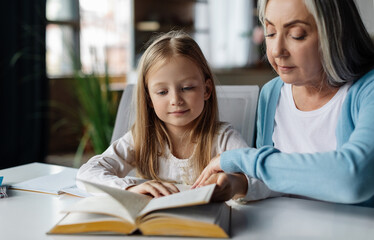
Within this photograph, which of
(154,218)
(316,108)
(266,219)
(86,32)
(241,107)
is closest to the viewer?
(154,218)

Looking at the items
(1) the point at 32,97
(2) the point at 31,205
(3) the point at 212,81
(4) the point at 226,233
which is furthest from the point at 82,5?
(4) the point at 226,233

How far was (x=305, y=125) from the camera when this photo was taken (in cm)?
126

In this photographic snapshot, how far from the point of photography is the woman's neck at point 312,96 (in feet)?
3.97

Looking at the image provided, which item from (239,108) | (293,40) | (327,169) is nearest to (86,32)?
(239,108)

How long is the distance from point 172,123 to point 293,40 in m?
0.46

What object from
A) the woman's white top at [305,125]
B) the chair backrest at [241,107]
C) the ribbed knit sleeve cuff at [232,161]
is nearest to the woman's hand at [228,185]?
the ribbed knit sleeve cuff at [232,161]

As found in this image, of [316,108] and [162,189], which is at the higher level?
[316,108]

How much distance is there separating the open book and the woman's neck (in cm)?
55

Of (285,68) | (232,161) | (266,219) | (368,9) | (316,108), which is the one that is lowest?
(266,219)

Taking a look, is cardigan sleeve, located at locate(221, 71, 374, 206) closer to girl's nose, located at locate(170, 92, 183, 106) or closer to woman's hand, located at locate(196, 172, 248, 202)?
woman's hand, located at locate(196, 172, 248, 202)

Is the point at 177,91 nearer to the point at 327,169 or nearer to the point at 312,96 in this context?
the point at 312,96

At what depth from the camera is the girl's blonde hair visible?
1359 mm

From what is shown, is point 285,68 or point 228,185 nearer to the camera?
point 228,185

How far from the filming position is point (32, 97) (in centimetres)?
376
